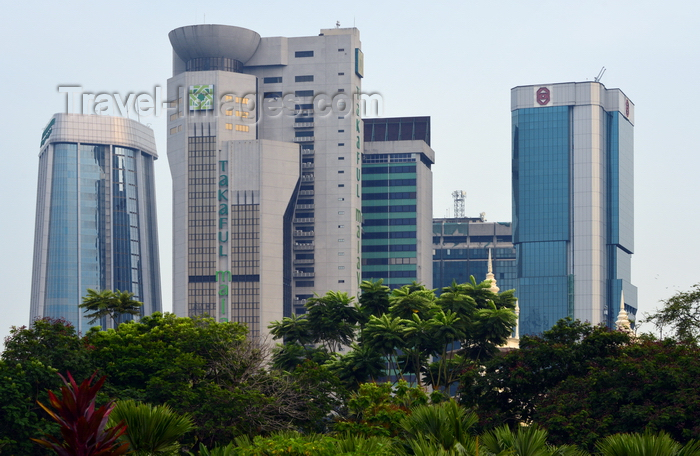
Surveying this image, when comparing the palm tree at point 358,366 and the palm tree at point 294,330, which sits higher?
the palm tree at point 294,330

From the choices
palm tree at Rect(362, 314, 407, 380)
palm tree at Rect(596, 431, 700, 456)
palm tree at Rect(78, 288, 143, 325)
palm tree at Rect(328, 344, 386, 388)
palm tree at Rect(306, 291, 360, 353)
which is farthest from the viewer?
palm tree at Rect(306, 291, 360, 353)

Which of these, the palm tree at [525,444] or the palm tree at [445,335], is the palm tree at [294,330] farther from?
the palm tree at [525,444]

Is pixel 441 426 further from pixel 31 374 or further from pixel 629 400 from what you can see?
pixel 31 374

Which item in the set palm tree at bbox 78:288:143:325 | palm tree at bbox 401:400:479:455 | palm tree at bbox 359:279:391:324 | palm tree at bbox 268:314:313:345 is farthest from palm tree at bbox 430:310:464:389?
palm tree at bbox 401:400:479:455

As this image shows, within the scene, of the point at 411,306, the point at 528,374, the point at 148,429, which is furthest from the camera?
the point at 411,306

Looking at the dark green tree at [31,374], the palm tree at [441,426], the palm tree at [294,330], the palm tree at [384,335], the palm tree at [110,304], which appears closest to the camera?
the palm tree at [441,426]

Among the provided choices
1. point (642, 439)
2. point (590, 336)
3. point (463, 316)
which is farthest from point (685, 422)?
point (463, 316)

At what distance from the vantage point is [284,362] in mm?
99875

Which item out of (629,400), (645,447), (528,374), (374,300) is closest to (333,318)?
(374,300)

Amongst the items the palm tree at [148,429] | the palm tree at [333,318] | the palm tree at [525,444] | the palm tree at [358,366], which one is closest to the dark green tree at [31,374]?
the palm tree at [148,429]

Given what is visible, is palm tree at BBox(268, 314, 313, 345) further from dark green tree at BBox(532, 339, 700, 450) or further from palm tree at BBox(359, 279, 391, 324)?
dark green tree at BBox(532, 339, 700, 450)

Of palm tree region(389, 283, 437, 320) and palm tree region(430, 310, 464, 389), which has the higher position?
palm tree region(389, 283, 437, 320)

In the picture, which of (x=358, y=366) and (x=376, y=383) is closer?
(x=376, y=383)

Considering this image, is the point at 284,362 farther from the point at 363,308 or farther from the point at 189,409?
the point at 189,409
